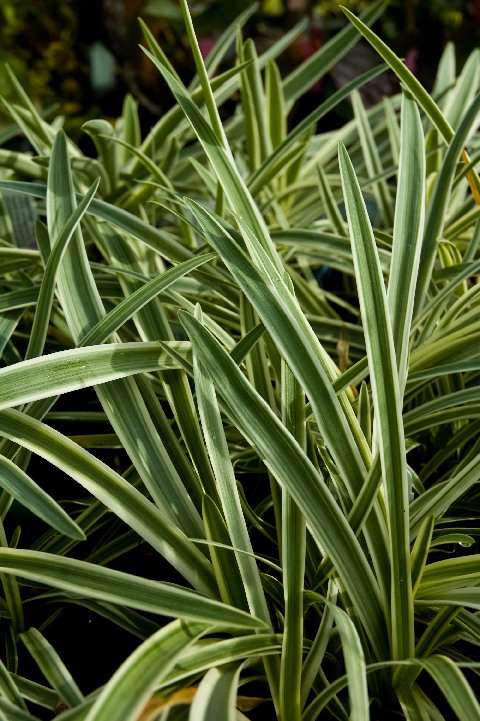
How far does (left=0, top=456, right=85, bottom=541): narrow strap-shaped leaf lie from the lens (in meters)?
0.64

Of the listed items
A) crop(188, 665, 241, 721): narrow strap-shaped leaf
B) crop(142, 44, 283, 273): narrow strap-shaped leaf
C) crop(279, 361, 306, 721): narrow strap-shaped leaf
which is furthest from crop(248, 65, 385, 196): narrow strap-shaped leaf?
crop(188, 665, 241, 721): narrow strap-shaped leaf

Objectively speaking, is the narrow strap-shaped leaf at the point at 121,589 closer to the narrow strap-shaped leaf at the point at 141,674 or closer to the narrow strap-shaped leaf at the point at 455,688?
the narrow strap-shaped leaf at the point at 141,674

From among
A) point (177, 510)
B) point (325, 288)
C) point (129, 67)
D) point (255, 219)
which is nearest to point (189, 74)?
point (129, 67)

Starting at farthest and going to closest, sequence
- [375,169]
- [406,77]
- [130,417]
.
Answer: [375,169]
[406,77]
[130,417]

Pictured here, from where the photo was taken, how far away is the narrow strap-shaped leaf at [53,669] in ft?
2.13

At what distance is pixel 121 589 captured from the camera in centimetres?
65

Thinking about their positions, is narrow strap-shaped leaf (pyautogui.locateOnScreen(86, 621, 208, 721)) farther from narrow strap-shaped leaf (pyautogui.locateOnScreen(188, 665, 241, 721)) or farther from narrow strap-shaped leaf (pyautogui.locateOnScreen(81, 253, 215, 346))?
narrow strap-shaped leaf (pyautogui.locateOnScreen(81, 253, 215, 346))

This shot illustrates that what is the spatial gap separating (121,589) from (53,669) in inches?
3.7

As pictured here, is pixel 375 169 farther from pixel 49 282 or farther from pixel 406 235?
pixel 49 282

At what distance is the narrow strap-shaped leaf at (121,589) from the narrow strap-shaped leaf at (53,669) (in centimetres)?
7

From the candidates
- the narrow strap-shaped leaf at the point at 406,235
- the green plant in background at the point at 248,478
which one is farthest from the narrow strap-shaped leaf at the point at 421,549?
the narrow strap-shaped leaf at the point at 406,235

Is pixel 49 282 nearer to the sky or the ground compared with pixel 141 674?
nearer to the sky

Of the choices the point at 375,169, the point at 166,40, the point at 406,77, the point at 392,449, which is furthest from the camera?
the point at 166,40

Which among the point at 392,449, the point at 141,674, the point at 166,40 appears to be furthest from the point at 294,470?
the point at 166,40
